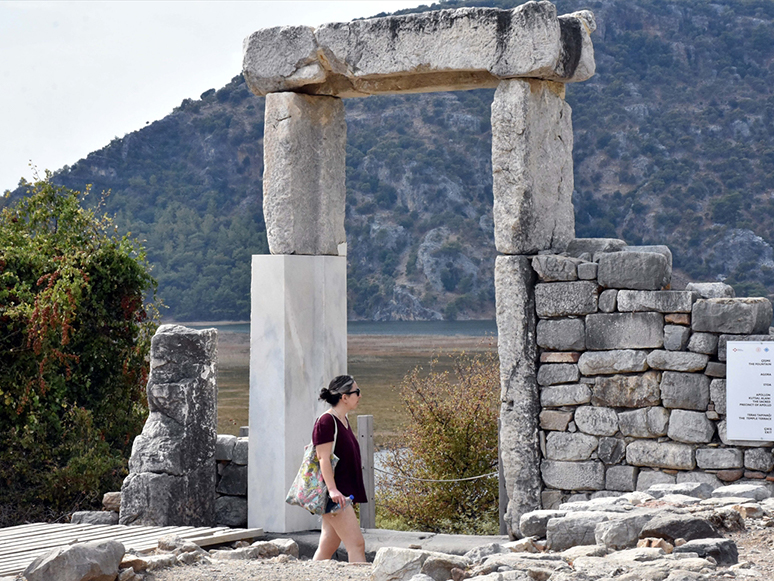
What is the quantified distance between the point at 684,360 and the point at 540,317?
112 centimetres

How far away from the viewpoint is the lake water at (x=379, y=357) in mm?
23234

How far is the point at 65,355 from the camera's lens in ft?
32.0

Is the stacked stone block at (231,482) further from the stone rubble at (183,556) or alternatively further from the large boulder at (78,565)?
the large boulder at (78,565)

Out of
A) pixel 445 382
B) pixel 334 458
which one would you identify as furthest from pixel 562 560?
pixel 445 382

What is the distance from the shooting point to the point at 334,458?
6371 mm

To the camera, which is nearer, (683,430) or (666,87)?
(683,430)

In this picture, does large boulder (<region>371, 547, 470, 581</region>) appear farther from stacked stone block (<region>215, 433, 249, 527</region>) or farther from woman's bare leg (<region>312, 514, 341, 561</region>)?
stacked stone block (<region>215, 433, 249, 527</region>)

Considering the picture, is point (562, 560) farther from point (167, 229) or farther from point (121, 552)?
point (167, 229)

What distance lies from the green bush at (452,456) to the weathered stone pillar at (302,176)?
2812 mm

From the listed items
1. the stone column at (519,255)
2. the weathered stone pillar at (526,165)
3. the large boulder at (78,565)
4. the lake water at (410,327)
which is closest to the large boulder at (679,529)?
the stone column at (519,255)

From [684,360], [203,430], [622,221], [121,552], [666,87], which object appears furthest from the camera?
[666,87]

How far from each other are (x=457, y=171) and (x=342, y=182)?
3824 centimetres

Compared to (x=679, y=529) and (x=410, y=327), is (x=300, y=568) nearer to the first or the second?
(x=679, y=529)

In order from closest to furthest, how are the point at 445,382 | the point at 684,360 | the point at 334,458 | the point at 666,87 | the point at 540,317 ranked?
1. the point at 334,458
2. the point at 684,360
3. the point at 540,317
4. the point at 445,382
5. the point at 666,87
